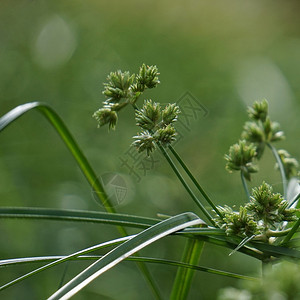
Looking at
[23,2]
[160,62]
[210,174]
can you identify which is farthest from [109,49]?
[210,174]

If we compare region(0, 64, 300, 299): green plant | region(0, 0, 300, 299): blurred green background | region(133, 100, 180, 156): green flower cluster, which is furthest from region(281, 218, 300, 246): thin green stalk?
region(0, 0, 300, 299): blurred green background

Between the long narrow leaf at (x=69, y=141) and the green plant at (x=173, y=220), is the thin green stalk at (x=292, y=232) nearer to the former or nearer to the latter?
the green plant at (x=173, y=220)

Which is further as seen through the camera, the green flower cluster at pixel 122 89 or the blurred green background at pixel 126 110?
the blurred green background at pixel 126 110

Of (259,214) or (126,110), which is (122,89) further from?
(126,110)

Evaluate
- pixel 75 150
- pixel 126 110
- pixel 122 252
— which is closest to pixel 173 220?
pixel 122 252

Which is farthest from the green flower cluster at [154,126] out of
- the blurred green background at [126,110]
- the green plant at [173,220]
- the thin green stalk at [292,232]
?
the blurred green background at [126,110]

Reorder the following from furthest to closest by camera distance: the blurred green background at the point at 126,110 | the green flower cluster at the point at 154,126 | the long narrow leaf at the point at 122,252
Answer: the blurred green background at the point at 126,110
the green flower cluster at the point at 154,126
the long narrow leaf at the point at 122,252
